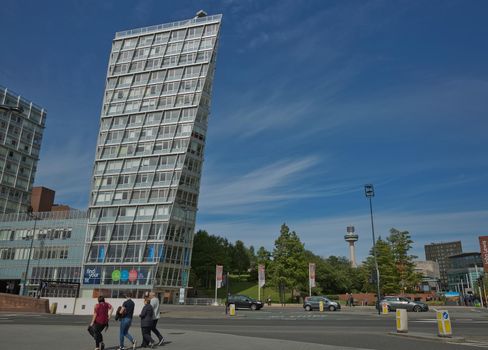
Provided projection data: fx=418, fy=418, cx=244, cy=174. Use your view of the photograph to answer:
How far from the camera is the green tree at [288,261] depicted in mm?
63969

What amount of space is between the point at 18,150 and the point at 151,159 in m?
38.4

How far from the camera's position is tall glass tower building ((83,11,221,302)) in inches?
2857

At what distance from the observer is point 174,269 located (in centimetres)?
7362

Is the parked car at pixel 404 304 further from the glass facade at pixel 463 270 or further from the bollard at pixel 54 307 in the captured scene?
the glass facade at pixel 463 270

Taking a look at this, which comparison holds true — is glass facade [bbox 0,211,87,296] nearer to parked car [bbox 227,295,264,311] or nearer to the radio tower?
parked car [bbox 227,295,264,311]

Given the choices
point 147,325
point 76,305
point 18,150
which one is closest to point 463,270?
point 18,150

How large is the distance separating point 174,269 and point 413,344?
6335 centimetres

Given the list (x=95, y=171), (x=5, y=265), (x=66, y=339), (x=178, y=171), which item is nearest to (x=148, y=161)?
(x=178, y=171)

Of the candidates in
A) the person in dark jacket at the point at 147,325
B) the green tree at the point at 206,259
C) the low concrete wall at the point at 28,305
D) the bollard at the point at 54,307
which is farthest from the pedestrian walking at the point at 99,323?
the green tree at the point at 206,259

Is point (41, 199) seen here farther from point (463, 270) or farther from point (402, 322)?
point (463, 270)

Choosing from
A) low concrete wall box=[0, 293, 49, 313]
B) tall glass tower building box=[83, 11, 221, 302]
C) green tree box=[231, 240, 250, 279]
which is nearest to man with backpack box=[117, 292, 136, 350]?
low concrete wall box=[0, 293, 49, 313]

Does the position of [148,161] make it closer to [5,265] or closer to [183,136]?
[183,136]

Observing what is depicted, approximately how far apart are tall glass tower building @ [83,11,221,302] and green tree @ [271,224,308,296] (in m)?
19.0

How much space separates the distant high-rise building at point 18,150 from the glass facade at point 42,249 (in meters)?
11.4
